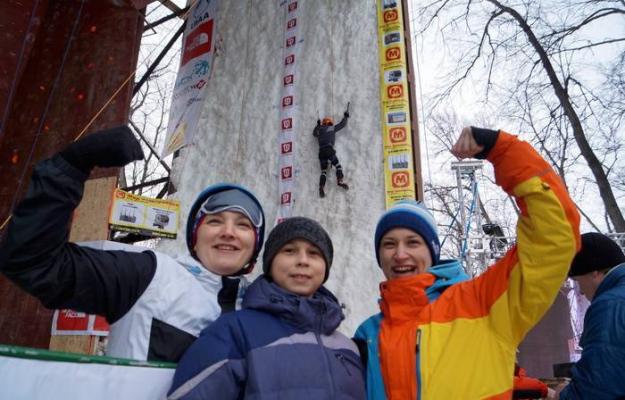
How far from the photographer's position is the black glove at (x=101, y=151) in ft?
3.61

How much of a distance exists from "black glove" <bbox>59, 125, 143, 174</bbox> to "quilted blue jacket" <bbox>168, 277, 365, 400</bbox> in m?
0.50

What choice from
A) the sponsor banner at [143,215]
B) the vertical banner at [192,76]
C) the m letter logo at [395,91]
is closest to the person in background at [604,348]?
the sponsor banner at [143,215]

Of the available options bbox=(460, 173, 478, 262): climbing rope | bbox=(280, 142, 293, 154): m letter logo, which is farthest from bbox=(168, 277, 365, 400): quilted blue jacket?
bbox=(460, 173, 478, 262): climbing rope

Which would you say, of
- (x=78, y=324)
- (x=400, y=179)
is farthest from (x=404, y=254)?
(x=400, y=179)

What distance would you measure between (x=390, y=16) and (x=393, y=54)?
0.54 m

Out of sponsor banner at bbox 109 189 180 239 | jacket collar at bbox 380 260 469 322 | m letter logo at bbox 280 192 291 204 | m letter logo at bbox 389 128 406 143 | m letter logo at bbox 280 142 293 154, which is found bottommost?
jacket collar at bbox 380 260 469 322

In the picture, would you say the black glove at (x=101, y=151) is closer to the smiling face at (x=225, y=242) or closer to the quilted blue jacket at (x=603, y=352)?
the smiling face at (x=225, y=242)

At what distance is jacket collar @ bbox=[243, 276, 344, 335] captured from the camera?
124 centimetres

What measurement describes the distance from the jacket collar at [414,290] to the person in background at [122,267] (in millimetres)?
531

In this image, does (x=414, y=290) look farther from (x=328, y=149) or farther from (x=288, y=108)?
(x=288, y=108)

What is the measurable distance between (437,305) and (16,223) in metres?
1.26

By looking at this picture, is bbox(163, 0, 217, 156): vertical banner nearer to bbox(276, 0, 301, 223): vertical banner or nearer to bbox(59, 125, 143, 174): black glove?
bbox(276, 0, 301, 223): vertical banner

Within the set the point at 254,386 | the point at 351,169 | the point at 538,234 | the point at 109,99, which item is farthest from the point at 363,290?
the point at 254,386

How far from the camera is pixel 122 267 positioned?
3.93 feet
